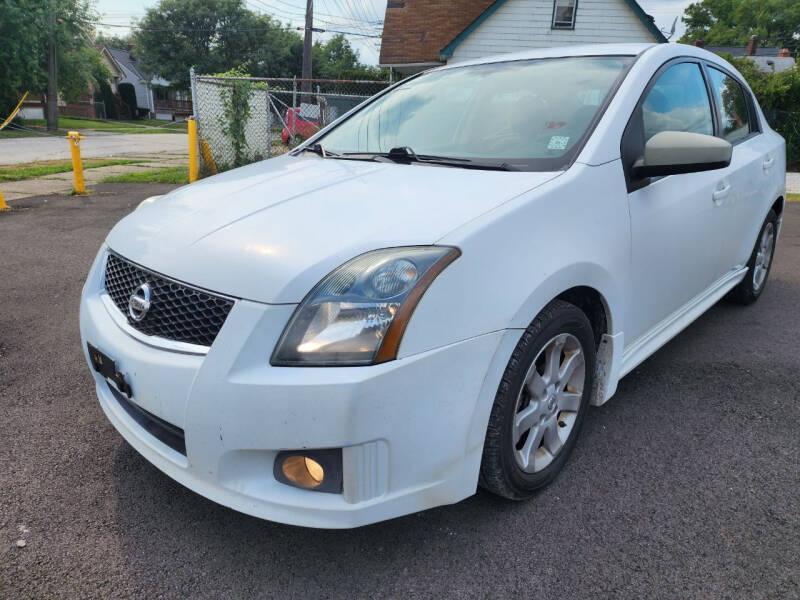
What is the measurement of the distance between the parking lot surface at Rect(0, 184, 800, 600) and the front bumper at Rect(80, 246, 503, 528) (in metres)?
0.11

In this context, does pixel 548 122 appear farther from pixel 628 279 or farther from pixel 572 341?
pixel 572 341

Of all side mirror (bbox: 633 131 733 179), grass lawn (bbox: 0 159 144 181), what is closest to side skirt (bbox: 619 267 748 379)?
side mirror (bbox: 633 131 733 179)

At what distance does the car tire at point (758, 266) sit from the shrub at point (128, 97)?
54444 millimetres

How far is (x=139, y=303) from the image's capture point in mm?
1885

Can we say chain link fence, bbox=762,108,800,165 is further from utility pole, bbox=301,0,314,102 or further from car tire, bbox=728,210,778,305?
utility pole, bbox=301,0,314,102

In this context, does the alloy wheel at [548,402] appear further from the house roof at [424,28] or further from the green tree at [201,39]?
the green tree at [201,39]

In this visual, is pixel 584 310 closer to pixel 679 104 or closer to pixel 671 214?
pixel 671 214

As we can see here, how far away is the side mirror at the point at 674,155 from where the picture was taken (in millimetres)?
2260

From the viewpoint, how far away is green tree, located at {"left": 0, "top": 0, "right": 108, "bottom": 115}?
29.2 metres

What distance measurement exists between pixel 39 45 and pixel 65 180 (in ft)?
89.3

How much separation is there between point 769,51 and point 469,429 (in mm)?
65415

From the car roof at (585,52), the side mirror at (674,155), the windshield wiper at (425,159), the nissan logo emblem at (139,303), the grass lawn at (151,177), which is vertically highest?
the car roof at (585,52)

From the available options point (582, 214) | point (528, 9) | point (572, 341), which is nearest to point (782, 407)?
point (572, 341)

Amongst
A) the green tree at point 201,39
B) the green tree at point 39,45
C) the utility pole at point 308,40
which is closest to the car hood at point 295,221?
the utility pole at point 308,40
